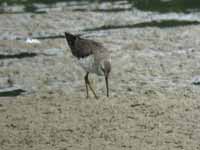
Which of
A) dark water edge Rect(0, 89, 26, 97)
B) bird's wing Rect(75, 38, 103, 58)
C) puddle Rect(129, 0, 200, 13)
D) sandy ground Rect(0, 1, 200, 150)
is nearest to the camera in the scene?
sandy ground Rect(0, 1, 200, 150)

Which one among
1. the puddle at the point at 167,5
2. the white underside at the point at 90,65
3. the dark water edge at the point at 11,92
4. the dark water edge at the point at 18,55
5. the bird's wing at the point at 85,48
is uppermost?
the bird's wing at the point at 85,48

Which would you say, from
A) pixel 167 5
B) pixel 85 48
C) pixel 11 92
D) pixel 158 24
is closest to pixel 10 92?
pixel 11 92

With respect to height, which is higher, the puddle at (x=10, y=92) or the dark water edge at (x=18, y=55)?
the dark water edge at (x=18, y=55)

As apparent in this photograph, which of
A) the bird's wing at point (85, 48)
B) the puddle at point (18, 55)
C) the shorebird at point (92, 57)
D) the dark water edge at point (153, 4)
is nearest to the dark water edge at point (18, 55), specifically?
the puddle at point (18, 55)

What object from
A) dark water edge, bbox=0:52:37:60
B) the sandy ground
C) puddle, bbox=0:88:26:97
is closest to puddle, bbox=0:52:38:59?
dark water edge, bbox=0:52:37:60

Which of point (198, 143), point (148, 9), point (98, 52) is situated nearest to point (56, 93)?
point (98, 52)

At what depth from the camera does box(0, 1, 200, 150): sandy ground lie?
9.37m

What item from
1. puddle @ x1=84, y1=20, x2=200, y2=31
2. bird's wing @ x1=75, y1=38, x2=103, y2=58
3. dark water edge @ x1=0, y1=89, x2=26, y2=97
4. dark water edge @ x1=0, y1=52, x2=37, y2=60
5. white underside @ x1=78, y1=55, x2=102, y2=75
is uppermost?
bird's wing @ x1=75, y1=38, x2=103, y2=58

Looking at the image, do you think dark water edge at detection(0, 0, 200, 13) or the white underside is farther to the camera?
dark water edge at detection(0, 0, 200, 13)

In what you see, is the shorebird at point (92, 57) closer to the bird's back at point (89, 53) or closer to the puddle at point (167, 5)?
the bird's back at point (89, 53)

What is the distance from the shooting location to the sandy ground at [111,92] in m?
9.37

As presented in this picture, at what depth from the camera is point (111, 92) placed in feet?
40.5

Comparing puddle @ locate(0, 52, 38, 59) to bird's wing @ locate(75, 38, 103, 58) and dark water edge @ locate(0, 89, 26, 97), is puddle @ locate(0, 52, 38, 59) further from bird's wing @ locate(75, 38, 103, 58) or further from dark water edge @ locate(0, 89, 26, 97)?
bird's wing @ locate(75, 38, 103, 58)

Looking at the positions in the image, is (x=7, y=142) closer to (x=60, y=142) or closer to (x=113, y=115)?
(x=60, y=142)
